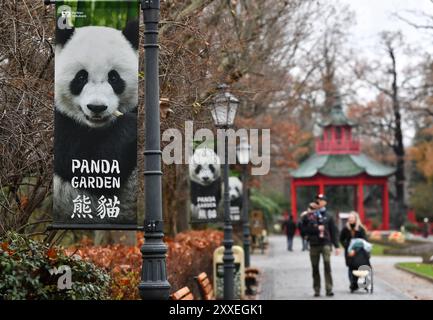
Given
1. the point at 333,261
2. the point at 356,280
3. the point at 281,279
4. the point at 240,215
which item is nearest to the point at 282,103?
the point at 333,261

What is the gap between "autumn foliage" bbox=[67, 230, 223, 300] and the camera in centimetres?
1076

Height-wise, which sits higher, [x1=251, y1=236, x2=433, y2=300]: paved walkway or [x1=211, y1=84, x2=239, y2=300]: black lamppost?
[x1=211, y1=84, x2=239, y2=300]: black lamppost

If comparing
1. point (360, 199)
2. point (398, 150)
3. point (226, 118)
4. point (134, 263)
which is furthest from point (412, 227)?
point (134, 263)

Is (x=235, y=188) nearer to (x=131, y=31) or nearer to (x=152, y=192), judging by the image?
(x=152, y=192)

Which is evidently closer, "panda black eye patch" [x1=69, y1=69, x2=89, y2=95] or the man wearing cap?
"panda black eye patch" [x1=69, y1=69, x2=89, y2=95]

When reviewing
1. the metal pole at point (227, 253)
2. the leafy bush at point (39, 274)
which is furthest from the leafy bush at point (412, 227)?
the leafy bush at point (39, 274)

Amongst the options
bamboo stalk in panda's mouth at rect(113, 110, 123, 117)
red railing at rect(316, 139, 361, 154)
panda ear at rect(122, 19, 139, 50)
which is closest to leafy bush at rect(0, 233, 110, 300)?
bamboo stalk in panda's mouth at rect(113, 110, 123, 117)

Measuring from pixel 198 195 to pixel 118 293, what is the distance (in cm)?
798

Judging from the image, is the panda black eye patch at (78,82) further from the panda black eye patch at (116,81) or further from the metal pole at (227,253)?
the metal pole at (227,253)

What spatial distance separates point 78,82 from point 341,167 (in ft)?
186

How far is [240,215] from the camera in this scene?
28.1m

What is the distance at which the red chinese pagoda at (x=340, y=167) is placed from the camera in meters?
62.8

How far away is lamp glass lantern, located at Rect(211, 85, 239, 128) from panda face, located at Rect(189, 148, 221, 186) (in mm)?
1375

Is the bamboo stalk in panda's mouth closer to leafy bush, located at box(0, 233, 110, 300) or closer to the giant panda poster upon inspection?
leafy bush, located at box(0, 233, 110, 300)
